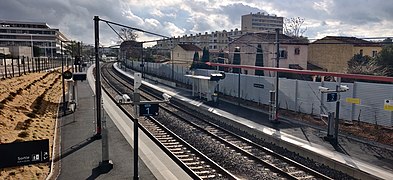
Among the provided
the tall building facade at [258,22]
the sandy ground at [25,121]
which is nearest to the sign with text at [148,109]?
the sandy ground at [25,121]

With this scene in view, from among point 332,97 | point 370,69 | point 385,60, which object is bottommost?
point 332,97

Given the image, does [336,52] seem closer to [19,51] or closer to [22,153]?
[22,153]

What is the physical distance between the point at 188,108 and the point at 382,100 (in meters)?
13.4

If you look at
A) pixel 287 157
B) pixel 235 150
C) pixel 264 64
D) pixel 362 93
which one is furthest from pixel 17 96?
pixel 264 64

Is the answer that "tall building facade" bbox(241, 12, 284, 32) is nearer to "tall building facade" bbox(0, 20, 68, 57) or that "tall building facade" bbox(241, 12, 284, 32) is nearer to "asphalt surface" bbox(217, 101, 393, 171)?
"tall building facade" bbox(0, 20, 68, 57)

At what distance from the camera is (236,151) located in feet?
45.1

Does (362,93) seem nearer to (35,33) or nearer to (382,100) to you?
(382,100)

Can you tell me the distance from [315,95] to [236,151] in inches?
371

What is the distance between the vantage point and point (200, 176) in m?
11.0

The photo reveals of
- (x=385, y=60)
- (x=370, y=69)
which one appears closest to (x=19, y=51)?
(x=370, y=69)

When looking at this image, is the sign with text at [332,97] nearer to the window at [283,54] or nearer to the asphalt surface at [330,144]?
the asphalt surface at [330,144]

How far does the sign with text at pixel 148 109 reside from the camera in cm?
955

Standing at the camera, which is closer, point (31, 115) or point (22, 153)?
point (22, 153)

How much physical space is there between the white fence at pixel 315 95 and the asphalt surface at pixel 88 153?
1226cm
